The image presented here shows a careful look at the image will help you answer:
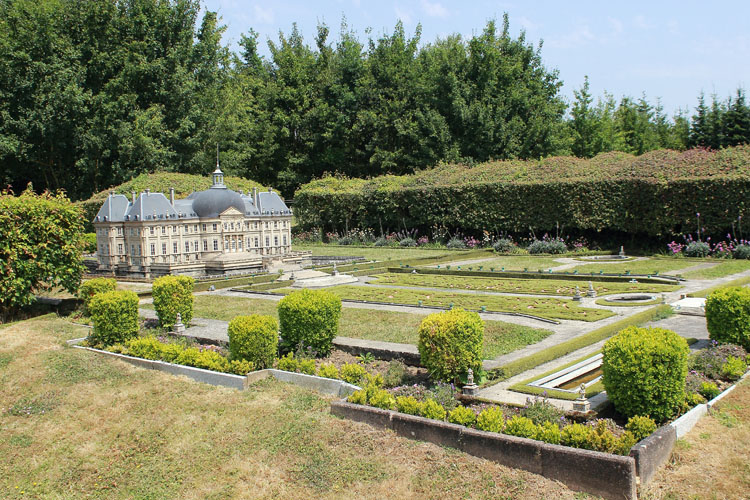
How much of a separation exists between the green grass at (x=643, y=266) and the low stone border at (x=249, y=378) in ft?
Result: 57.0

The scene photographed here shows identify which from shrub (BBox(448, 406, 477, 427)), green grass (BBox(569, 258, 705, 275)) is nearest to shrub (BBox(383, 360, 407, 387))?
shrub (BBox(448, 406, 477, 427))

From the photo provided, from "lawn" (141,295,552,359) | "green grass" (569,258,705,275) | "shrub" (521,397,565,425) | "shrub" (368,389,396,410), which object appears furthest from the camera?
"green grass" (569,258,705,275)

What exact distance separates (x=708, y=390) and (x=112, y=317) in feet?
45.8

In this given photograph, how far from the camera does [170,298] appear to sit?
18.2 meters

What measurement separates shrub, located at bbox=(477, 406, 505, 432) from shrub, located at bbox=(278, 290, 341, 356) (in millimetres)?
5750

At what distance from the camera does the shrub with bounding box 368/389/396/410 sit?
11.4 m

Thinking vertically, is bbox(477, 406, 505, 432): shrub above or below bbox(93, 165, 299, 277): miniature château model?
below

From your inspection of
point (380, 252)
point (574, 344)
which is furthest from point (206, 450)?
point (380, 252)

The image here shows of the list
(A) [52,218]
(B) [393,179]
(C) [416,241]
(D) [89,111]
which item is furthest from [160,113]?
(A) [52,218]

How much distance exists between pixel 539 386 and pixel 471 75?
44.3m

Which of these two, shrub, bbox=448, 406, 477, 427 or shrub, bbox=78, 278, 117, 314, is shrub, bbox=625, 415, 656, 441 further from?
shrub, bbox=78, 278, 117, 314

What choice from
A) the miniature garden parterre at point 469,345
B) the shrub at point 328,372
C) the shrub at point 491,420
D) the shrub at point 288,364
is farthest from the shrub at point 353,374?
the shrub at point 491,420

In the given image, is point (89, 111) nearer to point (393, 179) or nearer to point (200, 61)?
point (200, 61)

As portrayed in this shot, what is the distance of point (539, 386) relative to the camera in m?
12.2
